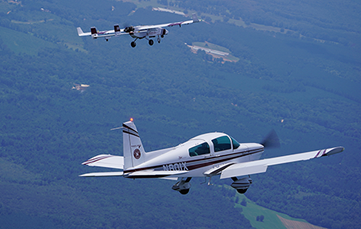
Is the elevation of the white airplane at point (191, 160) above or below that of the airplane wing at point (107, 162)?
above

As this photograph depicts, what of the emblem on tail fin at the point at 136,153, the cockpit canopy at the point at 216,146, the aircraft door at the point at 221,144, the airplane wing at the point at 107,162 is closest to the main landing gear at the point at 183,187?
the cockpit canopy at the point at 216,146

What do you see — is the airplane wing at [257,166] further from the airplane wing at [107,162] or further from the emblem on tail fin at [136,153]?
the airplane wing at [107,162]

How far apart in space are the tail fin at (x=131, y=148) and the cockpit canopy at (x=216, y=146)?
12.2 ft

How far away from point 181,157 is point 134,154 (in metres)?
3.37

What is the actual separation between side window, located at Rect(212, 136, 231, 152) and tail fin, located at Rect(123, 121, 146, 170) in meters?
5.67

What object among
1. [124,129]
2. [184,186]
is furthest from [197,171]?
[124,129]

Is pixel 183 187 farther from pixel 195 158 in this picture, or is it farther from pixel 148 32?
pixel 148 32

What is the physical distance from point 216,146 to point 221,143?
1.76 ft

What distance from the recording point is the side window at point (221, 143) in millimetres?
37906

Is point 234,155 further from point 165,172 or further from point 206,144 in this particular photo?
point 165,172

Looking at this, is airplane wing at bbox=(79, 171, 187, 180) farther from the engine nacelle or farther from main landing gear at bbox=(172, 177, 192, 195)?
the engine nacelle

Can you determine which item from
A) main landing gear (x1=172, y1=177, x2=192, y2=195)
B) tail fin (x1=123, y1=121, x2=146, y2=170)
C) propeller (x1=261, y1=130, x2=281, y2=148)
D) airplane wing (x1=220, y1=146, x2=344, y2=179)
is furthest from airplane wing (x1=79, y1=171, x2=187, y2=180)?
propeller (x1=261, y1=130, x2=281, y2=148)

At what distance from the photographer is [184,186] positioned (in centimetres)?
3716

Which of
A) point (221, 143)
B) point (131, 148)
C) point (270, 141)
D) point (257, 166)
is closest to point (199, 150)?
point (221, 143)
